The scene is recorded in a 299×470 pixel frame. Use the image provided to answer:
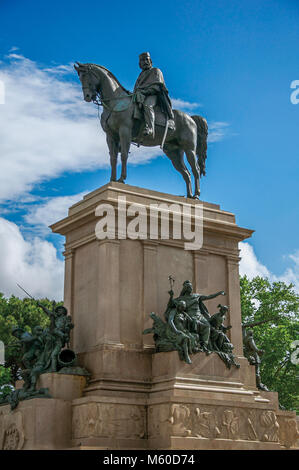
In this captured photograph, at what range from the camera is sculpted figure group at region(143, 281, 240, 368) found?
65.3ft

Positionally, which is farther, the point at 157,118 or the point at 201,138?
the point at 201,138

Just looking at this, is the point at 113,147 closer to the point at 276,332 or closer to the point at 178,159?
the point at 178,159

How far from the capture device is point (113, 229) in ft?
69.3

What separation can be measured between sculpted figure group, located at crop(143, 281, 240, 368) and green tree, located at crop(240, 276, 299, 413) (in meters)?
15.0

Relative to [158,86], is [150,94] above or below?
below

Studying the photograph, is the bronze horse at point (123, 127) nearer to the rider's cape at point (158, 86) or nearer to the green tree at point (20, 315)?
the rider's cape at point (158, 86)

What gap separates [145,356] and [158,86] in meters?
8.36

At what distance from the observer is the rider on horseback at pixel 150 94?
22.9 metres

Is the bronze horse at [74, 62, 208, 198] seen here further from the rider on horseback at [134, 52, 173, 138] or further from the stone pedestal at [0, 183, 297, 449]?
the stone pedestal at [0, 183, 297, 449]

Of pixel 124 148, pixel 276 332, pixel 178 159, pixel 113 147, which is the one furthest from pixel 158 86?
pixel 276 332

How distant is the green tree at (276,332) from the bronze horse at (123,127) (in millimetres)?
13288

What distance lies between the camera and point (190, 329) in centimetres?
2047

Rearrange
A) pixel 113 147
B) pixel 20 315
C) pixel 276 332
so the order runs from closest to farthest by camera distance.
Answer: pixel 113 147 → pixel 276 332 → pixel 20 315
